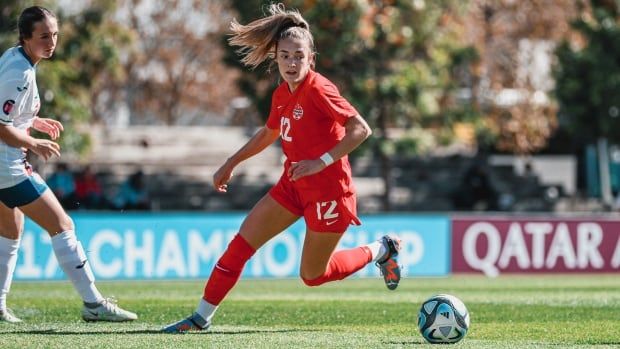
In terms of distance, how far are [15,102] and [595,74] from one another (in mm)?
23548

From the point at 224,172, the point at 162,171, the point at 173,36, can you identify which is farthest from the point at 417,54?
the point at 224,172

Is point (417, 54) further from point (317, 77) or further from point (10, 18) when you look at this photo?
point (317, 77)

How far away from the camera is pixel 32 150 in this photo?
29.9 ft

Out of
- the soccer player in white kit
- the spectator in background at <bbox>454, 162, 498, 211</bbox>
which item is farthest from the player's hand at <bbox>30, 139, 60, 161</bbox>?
the spectator in background at <bbox>454, 162, 498, 211</bbox>

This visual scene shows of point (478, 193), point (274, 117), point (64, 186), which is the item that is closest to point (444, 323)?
point (274, 117)

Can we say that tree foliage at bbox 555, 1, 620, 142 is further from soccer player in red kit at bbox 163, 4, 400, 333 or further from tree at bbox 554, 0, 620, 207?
soccer player in red kit at bbox 163, 4, 400, 333

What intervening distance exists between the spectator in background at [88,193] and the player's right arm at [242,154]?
16.8 meters

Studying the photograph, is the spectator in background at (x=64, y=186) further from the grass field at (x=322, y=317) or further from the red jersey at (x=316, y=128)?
the red jersey at (x=316, y=128)

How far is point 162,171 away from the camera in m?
32.7

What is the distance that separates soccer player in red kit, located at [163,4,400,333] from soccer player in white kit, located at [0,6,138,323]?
33.3 inches

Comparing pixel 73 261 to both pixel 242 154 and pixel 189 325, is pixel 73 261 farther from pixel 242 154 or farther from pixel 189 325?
pixel 242 154

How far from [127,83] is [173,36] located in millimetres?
2216

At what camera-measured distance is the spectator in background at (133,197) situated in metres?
26.0

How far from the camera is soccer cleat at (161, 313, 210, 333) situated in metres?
9.22
